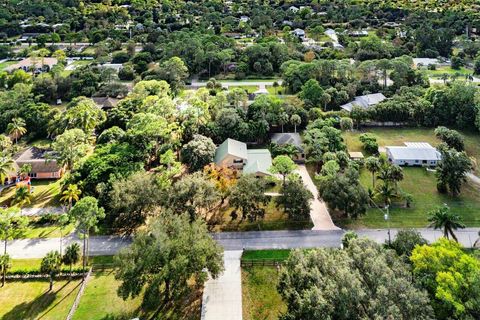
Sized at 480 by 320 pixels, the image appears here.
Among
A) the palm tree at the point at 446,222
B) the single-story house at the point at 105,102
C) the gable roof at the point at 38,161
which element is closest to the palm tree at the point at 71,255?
the gable roof at the point at 38,161

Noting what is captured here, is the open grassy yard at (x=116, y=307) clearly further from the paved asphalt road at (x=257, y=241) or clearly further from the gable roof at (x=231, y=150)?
the gable roof at (x=231, y=150)

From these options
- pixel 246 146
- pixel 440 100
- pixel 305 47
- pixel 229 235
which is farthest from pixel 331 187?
pixel 305 47

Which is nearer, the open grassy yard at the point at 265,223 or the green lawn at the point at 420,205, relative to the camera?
the open grassy yard at the point at 265,223

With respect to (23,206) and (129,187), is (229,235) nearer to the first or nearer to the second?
(129,187)

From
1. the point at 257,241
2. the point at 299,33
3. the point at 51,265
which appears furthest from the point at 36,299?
the point at 299,33

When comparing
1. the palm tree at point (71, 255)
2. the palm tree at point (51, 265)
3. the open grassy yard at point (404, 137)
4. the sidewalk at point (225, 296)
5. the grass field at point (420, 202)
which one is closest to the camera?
the sidewalk at point (225, 296)

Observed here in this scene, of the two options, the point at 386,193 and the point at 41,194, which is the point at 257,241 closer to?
the point at 386,193
